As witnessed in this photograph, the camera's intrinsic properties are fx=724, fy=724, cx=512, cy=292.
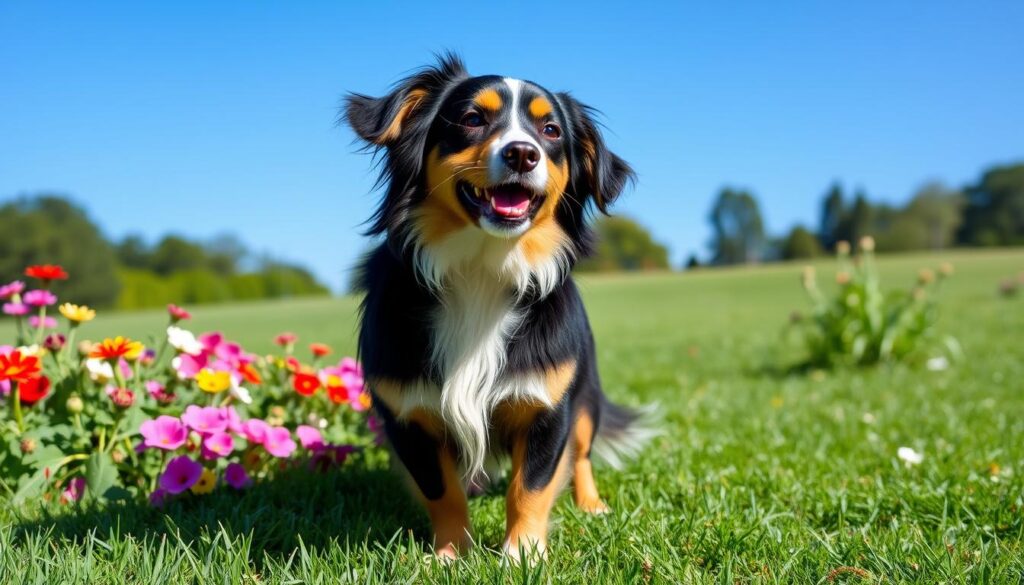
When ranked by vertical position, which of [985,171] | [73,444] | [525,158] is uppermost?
[985,171]

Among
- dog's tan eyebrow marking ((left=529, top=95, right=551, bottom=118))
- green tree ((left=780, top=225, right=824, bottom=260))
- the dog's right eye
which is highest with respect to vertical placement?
dog's tan eyebrow marking ((left=529, top=95, right=551, bottom=118))

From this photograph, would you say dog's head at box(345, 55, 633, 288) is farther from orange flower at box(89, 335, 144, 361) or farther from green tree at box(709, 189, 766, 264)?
green tree at box(709, 189, 766, 264)

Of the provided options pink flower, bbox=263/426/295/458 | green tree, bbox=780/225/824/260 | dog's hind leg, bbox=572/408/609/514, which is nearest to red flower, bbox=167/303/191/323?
pink flower, bbox=263/426/295/458

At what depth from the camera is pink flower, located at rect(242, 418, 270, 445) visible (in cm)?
313

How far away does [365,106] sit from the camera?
2.71 meters

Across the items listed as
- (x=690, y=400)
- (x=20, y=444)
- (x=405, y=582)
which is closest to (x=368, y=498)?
(x=405, y=582)

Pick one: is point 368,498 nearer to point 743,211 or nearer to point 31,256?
point 31,256

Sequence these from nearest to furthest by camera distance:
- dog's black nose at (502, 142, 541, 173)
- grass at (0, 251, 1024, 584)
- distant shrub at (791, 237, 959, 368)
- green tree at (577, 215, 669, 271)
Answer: grass at (0, 251, 1024, 584) < dog's black nose at (502, 142, 541, 173) < distant shrub at (791, 237, 959, 368) < green tree at (577, 215, 669, 271)

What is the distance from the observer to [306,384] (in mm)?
3549

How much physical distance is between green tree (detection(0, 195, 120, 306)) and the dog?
58353mm

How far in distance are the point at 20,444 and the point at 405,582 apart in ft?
6.26

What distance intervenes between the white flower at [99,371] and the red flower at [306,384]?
0.81m

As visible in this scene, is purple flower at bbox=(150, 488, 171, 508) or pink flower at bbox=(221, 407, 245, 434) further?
pink flower at bbox=(221, 407, 245, 434)

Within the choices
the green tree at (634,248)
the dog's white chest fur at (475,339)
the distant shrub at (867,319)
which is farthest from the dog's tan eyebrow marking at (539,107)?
the green tree at (634,248)
